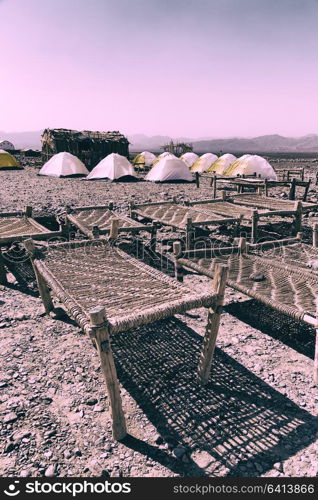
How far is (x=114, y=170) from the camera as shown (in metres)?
23.8

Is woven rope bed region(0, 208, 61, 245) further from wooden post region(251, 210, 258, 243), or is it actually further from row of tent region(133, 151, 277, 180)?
row of tent region(133, 151, 277, 180)

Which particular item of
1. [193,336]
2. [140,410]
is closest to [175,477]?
[140,410]

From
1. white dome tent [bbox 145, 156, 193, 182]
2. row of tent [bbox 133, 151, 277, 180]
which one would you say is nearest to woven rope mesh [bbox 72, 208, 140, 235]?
white dome tent [bbox 145, 156, 193, 182]

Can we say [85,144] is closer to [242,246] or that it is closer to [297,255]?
[242,246]

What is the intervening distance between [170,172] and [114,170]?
3.88m

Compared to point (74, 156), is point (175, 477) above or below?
below

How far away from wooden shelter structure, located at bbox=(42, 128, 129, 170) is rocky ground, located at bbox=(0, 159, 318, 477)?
2480 cm

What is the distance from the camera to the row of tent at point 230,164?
2328 cm

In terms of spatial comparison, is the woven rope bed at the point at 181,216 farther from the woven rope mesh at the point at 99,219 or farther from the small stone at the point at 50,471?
the small stone at the point at 50,471

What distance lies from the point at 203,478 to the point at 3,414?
2091 mm

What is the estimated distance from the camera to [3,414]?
354 cm

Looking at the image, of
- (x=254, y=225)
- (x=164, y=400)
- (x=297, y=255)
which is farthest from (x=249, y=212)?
(x=164, y=400)

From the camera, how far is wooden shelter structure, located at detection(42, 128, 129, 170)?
28.7 metres

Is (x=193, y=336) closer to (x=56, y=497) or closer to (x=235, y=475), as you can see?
(x=235, y=475)
